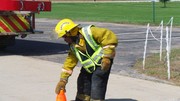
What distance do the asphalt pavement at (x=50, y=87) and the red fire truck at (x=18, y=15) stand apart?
205 cm

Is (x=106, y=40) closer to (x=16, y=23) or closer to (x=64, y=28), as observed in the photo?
(x=64, y=28)

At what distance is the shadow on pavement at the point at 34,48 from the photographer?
14922 mm

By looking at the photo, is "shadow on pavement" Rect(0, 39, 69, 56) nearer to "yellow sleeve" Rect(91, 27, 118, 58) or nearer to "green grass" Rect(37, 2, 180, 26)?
"yellow sleeve" Rect(91, 27, 118, 58)

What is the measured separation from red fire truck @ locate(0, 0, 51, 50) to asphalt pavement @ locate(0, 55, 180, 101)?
6.71ft

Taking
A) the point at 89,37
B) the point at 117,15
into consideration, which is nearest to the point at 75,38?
the point at 89,37

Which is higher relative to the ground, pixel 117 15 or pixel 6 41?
pixel 117 15

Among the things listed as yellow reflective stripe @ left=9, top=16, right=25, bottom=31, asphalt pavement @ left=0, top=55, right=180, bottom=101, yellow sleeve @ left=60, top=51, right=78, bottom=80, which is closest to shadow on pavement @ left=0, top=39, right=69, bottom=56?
yellow reflective stripe @ left=9, top=16, right=25, bottom=31

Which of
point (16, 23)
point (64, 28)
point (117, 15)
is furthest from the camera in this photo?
point (117, 15)

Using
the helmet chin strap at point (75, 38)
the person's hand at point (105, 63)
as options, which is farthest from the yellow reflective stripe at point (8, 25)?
the person's hand at point (105, 63)

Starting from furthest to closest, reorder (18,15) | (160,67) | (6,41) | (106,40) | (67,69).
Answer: (6,41) < (18,15) < (160,67) < (67,69) < (106,40)

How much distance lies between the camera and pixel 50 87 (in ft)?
30.4

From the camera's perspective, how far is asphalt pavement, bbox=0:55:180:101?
8.40 m

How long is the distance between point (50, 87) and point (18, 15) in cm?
557

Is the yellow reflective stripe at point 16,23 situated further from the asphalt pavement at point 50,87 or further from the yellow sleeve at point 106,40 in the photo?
the yellow sleeve at point 106,40
